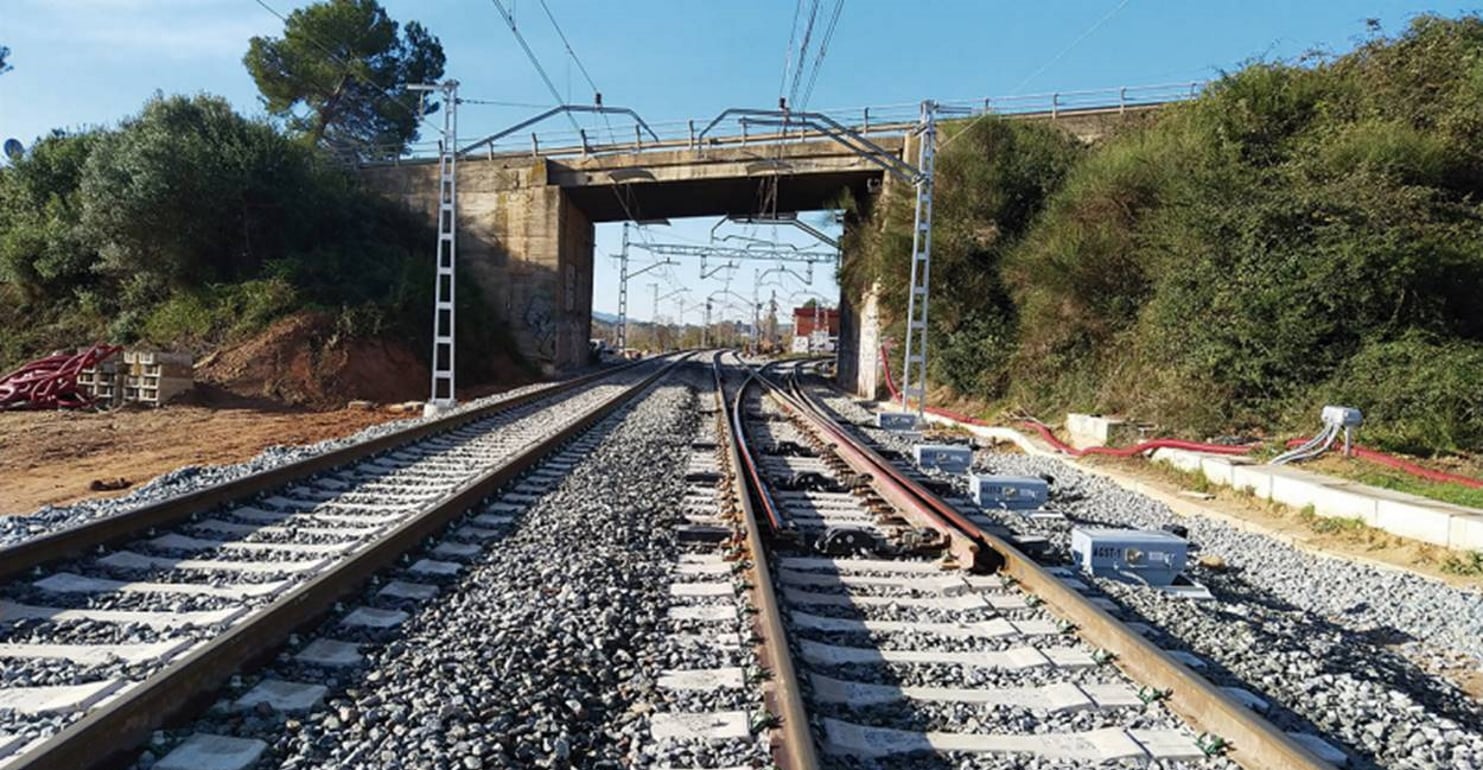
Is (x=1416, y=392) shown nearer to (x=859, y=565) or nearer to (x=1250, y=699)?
(x=859, y=565)

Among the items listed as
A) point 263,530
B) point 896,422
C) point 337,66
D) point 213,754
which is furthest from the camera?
point 337,66

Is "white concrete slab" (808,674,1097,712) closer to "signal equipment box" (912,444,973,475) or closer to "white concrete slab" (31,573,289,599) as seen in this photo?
"white concrete slab" (31,573,289,599)

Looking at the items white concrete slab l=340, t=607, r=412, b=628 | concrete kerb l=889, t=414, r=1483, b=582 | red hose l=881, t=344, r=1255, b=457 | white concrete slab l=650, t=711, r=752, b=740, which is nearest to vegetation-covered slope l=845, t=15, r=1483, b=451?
red hose l=881, t=344, r=1255, b=457

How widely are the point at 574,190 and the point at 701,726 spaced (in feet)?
92.1

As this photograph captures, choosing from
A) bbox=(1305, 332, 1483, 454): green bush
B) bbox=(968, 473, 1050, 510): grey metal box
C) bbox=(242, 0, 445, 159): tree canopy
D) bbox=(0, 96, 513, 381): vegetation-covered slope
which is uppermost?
bbox=(242, 0, 445, 159): tree canopy

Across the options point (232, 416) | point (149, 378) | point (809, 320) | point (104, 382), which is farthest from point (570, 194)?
point (809, 320)

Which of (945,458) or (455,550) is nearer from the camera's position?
(455,550)

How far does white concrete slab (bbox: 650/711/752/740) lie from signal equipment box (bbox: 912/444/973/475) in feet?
25.2

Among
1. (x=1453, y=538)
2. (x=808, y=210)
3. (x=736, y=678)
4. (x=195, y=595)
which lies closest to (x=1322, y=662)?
(x=736, y=678)

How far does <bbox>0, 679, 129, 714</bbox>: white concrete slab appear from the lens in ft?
9.75

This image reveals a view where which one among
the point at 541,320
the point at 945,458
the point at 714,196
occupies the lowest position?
the point at 945,458

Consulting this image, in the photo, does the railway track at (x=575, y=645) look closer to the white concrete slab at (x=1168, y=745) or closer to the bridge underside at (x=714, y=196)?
the white concrete slab at (x=1168, y=745)

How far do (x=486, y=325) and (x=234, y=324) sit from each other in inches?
306

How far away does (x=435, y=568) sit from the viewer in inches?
197
